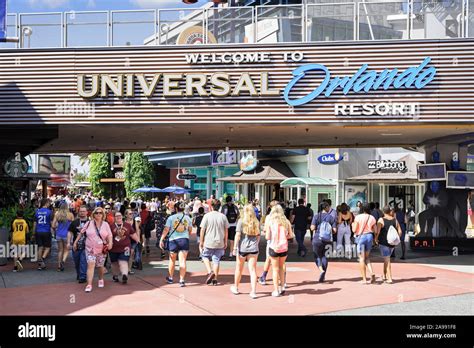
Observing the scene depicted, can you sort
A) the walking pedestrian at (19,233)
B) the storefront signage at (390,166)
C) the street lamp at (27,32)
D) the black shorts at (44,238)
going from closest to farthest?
the walking pedestrian at (19,233), the black shorts at (44,238), the street lamp at (27,32), the storefront signage at (390,166)

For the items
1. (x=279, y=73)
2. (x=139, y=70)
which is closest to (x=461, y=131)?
(x=279, y=73)

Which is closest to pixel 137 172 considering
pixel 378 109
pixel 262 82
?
pixel 262 82

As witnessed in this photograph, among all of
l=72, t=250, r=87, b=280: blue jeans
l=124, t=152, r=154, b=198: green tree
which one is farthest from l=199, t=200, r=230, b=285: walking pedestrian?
l=124, t=152, r=154, b=198: green tree

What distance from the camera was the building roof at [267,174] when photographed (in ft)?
103

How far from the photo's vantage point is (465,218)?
1852 cm

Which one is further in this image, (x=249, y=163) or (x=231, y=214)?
(x=249, y=163)

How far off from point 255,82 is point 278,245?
6099mm

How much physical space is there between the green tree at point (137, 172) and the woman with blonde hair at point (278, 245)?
43.2 metres

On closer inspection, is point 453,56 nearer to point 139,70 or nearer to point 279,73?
point 279,73

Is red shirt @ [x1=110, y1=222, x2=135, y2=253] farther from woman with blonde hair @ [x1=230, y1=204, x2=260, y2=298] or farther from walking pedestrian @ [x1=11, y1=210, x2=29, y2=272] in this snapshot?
walking pedestrian @ [x1=11, y1=210, x2=29, y2=272]

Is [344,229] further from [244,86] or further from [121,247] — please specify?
[121,247]

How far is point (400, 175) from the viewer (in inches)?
1109

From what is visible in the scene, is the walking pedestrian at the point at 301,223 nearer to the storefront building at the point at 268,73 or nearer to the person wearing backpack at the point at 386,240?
the storefront building at the point at 268,73

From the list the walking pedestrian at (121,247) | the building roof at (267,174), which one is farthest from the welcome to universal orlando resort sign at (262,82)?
the building roof at (267,174)
